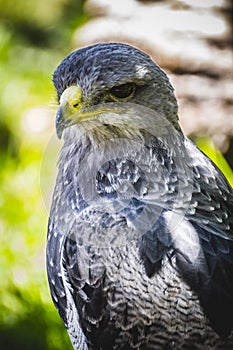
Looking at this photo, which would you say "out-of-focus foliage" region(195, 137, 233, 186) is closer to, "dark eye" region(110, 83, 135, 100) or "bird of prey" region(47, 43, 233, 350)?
"bird of prey" region(47, 43, 233, 350)

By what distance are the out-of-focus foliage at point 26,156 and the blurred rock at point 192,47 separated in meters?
0.94

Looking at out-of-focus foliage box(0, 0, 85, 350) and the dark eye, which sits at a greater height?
out-of-focus foliage box(0, 0, 85, 350)

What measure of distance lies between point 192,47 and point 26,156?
1687 mm

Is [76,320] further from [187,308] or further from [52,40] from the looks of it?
[52,40]

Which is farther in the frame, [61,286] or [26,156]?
[26,156]

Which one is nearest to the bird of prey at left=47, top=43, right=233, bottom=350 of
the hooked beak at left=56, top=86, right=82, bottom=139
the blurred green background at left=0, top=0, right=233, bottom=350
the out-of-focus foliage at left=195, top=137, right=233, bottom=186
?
the hooked beak at left=56, top=86, right=82, bottom=139

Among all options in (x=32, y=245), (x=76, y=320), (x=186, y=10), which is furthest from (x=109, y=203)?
(x=186, y=10)

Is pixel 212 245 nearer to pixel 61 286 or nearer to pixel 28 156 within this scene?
pixel 61 286

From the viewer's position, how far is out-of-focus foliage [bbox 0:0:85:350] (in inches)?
241

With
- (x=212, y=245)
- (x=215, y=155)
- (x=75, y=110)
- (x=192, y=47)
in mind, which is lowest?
(x=212, y=245)

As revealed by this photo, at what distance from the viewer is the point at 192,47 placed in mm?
7445

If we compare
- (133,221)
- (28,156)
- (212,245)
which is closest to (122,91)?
(133,221)

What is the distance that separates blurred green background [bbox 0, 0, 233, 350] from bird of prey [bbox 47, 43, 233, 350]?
0.51 metres

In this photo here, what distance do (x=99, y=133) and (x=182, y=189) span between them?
47cm
